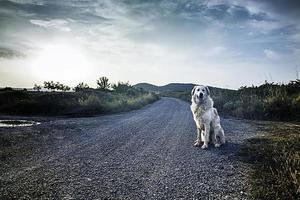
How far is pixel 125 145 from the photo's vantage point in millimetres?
8578

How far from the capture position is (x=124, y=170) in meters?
5.98

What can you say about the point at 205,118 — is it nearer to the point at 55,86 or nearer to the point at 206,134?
the point at 206,134

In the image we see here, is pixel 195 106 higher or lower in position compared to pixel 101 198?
higher

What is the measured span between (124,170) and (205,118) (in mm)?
3055

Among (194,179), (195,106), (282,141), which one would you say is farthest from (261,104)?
(194,179)

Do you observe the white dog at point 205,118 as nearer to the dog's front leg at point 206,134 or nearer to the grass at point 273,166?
the dog's front leg at point 206,134

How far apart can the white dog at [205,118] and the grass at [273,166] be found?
83cm

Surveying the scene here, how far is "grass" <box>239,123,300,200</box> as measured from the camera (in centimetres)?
447

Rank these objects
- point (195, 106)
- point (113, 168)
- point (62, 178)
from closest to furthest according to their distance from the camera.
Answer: point (62, 178)
point (113, 168)
point (195, 106)

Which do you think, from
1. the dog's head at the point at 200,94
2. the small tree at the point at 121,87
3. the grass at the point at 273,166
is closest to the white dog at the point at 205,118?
the dog's head at the point at 200,94

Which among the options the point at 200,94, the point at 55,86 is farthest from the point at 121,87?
the point at 200,94

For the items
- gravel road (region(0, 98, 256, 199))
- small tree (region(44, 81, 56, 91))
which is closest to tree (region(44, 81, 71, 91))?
small tree (region(44, 81, 56, 91))

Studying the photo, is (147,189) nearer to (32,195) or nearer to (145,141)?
(32,195)

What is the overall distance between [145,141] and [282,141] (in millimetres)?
4269
